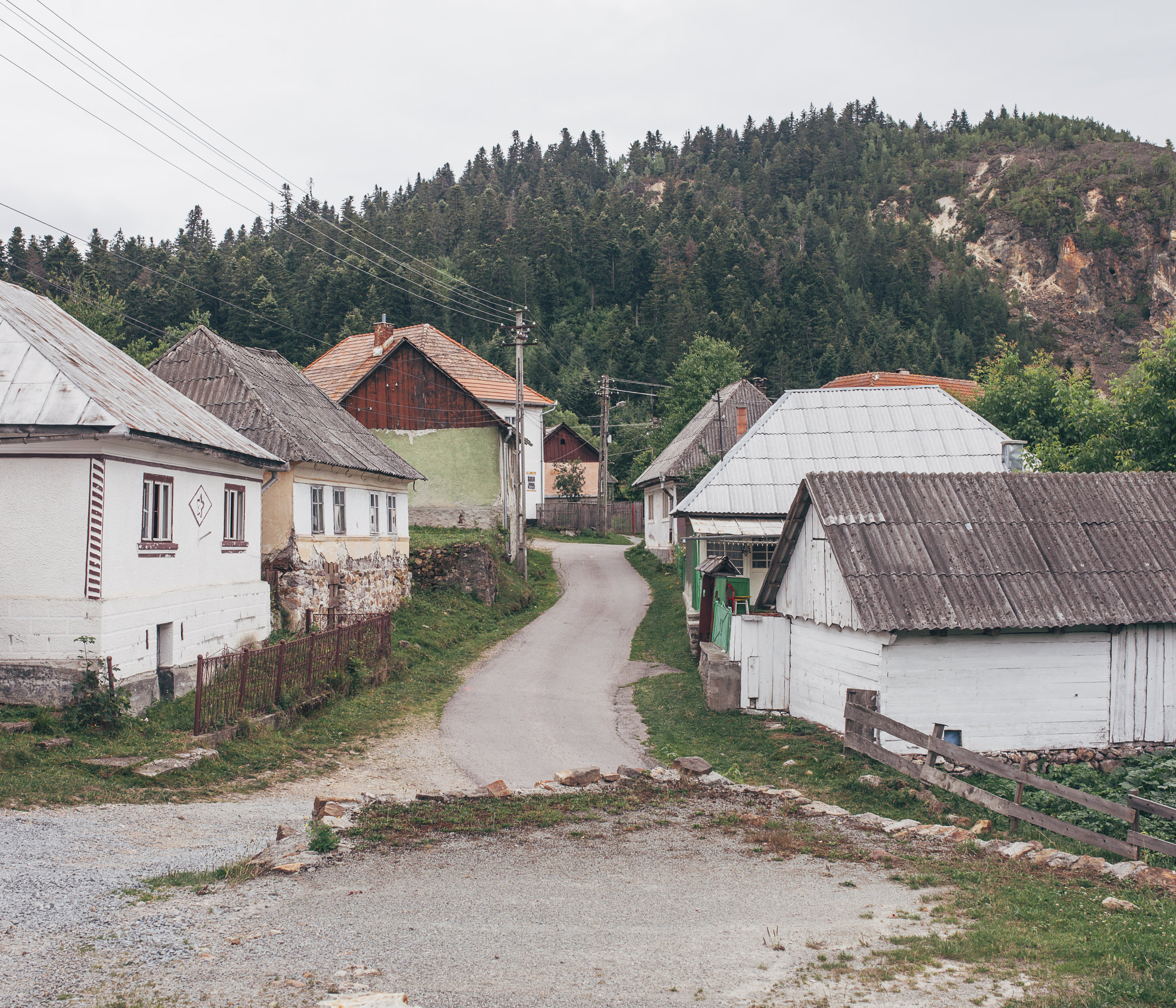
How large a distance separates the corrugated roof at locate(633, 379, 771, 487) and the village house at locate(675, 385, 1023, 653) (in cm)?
1126

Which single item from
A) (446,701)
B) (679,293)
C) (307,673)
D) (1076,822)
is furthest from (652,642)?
(679,293)

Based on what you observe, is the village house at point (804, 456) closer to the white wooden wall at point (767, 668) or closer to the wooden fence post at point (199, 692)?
the white wooden wall at point (767, 668)

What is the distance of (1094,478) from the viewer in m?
16.8

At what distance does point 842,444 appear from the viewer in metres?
26.2

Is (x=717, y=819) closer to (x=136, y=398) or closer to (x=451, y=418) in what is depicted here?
(x=136, y=398)

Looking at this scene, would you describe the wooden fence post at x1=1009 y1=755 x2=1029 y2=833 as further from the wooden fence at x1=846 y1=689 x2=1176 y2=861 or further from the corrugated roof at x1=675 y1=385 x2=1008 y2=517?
the corrugated roof at x1=675 y1=385 x2=1008 y2=517

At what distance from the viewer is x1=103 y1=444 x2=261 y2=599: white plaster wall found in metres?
14.0

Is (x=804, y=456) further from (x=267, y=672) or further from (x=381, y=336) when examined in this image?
(x=381, y=336)

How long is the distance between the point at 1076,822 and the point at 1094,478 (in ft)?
25.0

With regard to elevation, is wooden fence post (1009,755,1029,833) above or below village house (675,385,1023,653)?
below

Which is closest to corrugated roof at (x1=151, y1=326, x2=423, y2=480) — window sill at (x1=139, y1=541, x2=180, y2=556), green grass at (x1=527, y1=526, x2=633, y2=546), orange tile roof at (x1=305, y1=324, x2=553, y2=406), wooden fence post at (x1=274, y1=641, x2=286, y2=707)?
window sill at (x1=139, y1=541, x2=180, y2=556)

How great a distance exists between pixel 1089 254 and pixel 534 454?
99039mm

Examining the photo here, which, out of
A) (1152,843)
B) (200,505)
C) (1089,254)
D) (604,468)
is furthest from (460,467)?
(1089,254)

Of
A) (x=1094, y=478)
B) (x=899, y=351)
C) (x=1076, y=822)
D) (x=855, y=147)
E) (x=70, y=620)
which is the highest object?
(x=855, y=147)
